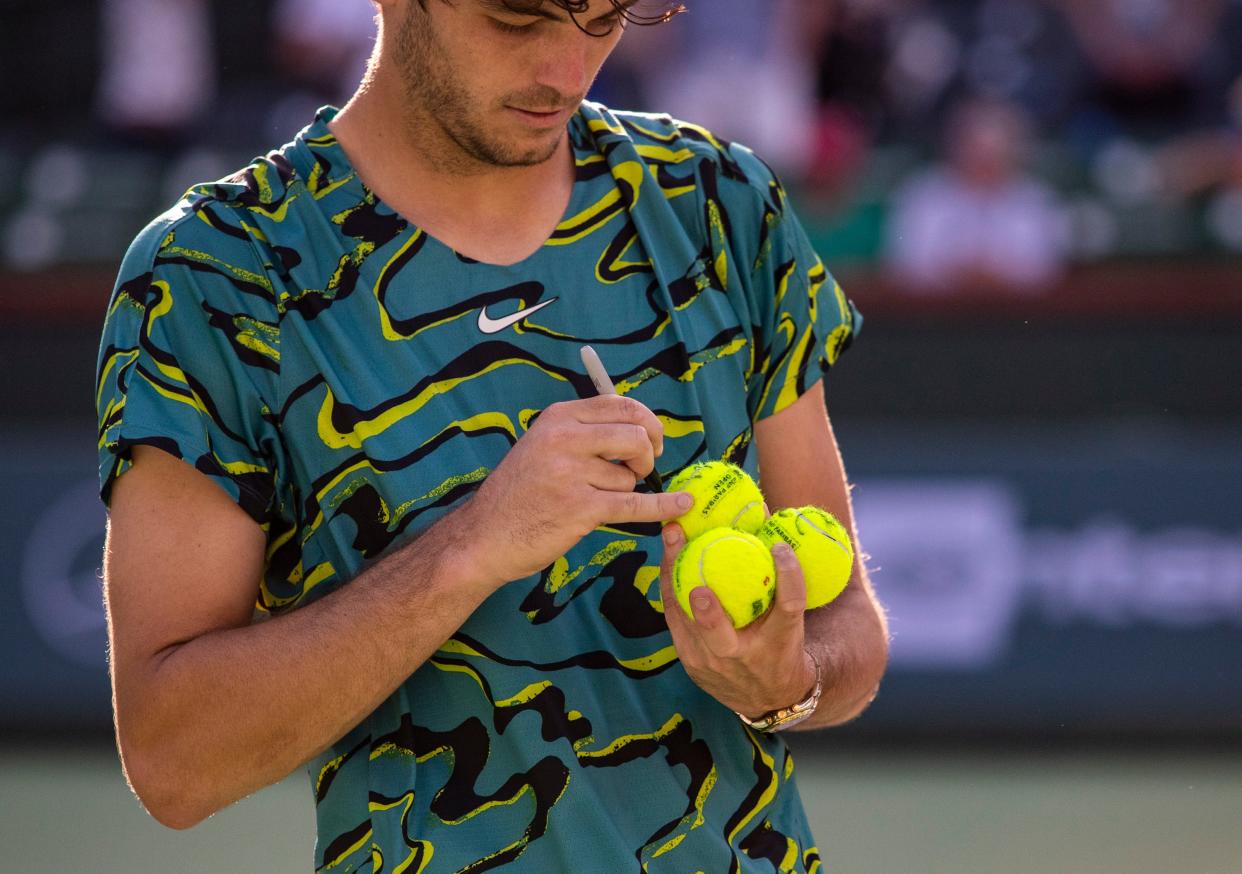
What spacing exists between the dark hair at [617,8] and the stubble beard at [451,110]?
6 centimetres

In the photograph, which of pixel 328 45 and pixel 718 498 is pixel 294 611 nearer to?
pixel 718 498

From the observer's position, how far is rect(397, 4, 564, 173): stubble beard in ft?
6.90

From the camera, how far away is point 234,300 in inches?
78.4

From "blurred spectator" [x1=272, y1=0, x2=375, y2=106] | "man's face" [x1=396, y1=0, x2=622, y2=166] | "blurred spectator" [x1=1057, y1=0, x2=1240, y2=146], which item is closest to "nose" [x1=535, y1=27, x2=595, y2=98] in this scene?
"man's face" [x1=396, y1=0, x2=622, y2=166]

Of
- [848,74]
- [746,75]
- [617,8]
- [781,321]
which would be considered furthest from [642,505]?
[848,74]

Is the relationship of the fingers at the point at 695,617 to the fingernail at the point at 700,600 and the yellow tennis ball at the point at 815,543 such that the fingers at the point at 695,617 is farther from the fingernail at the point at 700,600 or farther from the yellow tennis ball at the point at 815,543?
the yellow tennis ball at the point at 815,543

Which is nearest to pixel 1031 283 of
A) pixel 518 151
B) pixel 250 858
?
pixel 250 858

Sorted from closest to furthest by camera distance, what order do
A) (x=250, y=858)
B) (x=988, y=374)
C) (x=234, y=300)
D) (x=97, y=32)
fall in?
(x=234, y=300) < (x=250, y=858) < (x=988, y=374) < (x=97, y=32)

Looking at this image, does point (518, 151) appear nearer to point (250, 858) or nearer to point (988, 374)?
point (250, 858)

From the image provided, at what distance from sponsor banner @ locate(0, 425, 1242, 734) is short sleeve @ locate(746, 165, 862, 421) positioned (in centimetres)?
422

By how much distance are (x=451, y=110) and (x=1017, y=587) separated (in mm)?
4870

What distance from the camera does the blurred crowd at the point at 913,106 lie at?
7934mm

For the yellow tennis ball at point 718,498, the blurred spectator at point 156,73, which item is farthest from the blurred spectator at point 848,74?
the yellow tennis ball at point 718,498

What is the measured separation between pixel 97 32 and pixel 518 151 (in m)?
8.97
